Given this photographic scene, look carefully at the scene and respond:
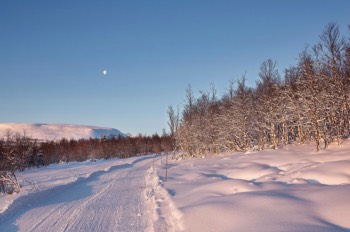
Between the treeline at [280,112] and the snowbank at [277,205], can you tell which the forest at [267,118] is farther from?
the snowbank at [277,205]

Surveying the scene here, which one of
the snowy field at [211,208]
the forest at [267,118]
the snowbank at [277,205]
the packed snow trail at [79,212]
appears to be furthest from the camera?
the forest at [267,118]

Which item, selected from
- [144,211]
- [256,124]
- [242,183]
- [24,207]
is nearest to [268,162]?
[242,183]

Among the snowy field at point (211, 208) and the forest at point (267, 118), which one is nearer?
the snowy field at point (211, 208)

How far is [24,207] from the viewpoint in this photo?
1114 cm

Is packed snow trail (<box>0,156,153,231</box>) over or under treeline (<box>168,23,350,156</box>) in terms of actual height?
under

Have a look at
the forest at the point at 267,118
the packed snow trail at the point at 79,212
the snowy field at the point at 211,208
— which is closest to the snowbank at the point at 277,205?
the snowy field at the point at 211,208

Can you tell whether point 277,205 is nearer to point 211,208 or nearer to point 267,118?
point 211,208

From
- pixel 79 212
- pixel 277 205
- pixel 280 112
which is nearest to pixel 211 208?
pixel 277 205

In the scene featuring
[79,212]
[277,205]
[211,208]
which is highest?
[277,205]

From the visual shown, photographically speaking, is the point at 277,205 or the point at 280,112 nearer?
the point at 277,205

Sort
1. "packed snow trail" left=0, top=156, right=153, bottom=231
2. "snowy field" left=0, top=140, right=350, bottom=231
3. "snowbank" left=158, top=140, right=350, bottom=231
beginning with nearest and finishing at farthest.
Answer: "snowbank" left=158, top=140, right=350, bottom=231 < "snowy field" left=0, top=140, right=350, bottom=231 < "packed snow trail" left=0, top=156, right=153, bottom=231

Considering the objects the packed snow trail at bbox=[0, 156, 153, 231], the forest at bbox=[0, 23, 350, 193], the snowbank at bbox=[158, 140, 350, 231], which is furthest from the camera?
the forest at bbox=[0, 23, 350, 193]

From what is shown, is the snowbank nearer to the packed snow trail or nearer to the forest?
the packed snow trail

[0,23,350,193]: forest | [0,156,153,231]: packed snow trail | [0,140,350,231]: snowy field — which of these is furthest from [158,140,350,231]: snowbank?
[0,23,350,193]: forest
